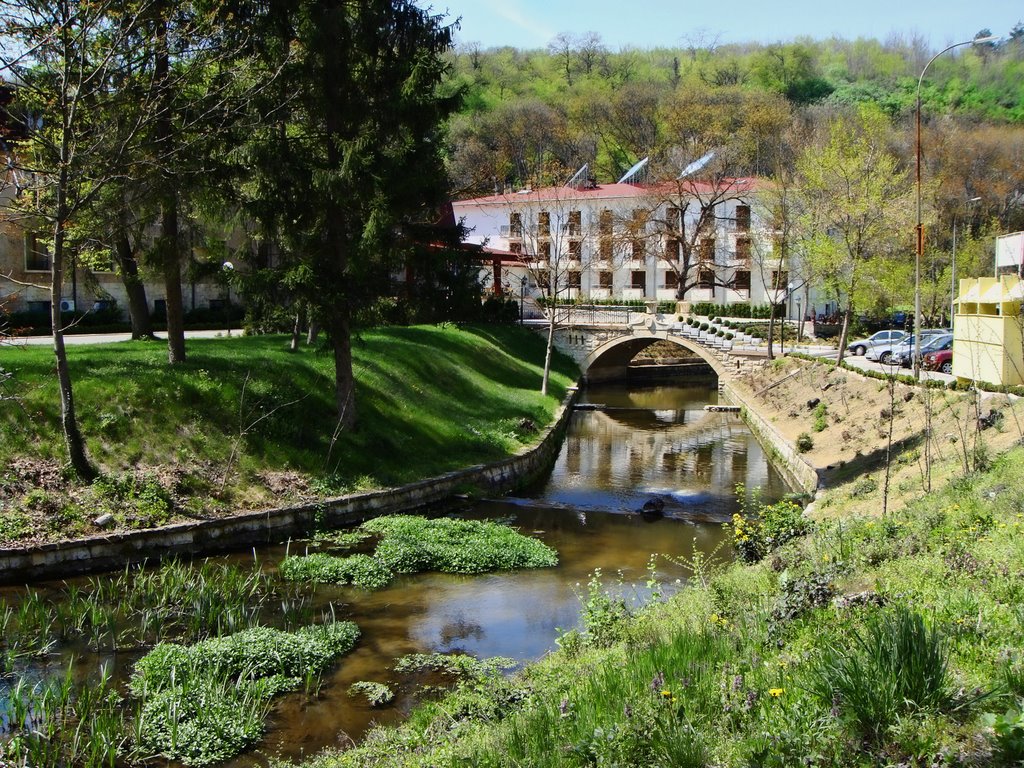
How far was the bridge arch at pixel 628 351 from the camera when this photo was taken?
43.7 metres

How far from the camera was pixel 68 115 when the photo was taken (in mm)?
14156

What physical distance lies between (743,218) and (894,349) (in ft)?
66.8

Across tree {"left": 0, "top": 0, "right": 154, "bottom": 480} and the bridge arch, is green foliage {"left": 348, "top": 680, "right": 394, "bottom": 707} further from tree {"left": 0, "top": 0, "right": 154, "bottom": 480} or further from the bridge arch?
the bridge arch

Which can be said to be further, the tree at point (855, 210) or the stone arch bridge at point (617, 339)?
the stone arch bridge at point (617, 339)

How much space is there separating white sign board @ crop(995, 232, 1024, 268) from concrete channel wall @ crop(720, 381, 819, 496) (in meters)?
7.68

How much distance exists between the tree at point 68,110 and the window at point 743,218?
43.7m

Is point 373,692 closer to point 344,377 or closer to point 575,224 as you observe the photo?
point 344,377

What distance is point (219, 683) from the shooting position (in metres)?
9.98

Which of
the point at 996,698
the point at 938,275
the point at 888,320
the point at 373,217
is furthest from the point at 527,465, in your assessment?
the point at 888,320

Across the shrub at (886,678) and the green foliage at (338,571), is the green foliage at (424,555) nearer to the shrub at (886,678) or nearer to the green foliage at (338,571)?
the green foliage at (338,571)

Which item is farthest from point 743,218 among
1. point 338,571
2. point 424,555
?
point 338,571

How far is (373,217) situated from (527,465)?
8734 mm

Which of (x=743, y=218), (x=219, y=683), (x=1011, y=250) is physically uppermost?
(x=743, y=218)

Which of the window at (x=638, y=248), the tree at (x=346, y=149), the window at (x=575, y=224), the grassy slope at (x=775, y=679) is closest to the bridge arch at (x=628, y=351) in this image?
the window at (x=575, y=224)
